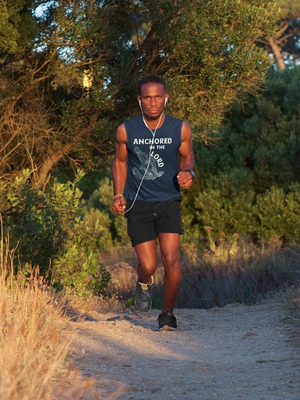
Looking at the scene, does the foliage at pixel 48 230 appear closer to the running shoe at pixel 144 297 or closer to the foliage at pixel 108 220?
the running shoe at pixel 144 297

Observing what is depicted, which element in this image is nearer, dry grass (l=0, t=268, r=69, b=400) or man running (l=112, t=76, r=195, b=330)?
dry grass (l=0, t=268, r=69, b=400)

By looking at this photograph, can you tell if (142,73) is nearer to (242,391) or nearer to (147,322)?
(147,322)

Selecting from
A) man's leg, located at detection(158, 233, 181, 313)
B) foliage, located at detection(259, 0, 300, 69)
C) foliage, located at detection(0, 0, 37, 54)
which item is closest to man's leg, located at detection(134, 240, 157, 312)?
man's leg, located at detection(158, 233, 181, 313)

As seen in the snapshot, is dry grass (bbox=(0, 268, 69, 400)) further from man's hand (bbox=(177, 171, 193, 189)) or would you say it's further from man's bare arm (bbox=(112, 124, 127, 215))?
man's hand (bbox=(177, 171, 193, 189))

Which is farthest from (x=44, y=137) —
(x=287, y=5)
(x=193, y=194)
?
(x=287, y=5)

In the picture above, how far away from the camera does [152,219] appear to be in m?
4.78

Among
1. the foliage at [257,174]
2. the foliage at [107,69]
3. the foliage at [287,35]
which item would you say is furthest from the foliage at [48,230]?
the foliage at [287,35]

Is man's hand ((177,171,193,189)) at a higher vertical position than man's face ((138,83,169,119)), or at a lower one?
lower

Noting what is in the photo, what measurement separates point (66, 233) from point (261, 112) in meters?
7.27

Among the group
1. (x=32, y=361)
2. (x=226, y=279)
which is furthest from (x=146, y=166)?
(x=226, y=279)

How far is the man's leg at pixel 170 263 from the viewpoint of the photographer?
15.6 ft

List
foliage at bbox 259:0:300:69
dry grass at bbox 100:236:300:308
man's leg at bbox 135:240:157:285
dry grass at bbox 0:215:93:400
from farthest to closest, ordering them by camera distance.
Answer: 1. foliage at bbox 259:0:300:69
2. dry grass at bbox 100:236:300:308
3. man's leg at bbox 135:240:157:285
4. dry grass at bbox 0:215:93:400

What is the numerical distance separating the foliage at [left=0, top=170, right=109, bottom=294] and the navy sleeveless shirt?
5.09ft

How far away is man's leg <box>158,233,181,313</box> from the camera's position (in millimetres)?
4753
